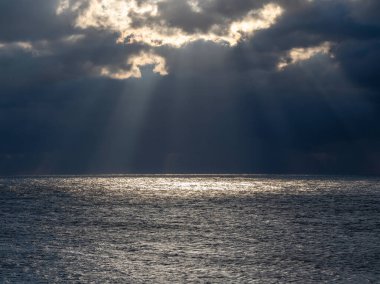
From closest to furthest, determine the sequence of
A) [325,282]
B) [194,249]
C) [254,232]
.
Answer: [325,282] < [194,249] < [254,232]

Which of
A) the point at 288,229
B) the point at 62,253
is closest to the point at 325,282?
the point at 62,253

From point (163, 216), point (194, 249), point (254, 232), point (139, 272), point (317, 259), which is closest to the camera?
point (139, 272)

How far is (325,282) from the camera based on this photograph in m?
32.4

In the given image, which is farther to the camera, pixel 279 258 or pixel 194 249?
pixel 194 249

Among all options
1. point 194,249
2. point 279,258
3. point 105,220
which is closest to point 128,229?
point 105,220

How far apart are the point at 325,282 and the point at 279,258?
837 cm

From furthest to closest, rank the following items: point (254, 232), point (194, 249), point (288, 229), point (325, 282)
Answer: point (288, 229) → point (254, 232) → point (194, 249) → point (325, 282)

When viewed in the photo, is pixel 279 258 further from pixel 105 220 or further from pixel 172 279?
pixel 105 220

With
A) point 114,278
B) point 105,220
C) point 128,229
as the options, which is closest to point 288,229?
point 128,229

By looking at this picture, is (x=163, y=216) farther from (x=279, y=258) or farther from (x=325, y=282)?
(x=325, y=282)

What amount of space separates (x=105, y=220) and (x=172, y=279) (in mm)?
40672

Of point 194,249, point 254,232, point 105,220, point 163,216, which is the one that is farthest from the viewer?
point 163,216

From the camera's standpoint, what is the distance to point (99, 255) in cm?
4134

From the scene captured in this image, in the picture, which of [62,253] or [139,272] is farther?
[62,253]
